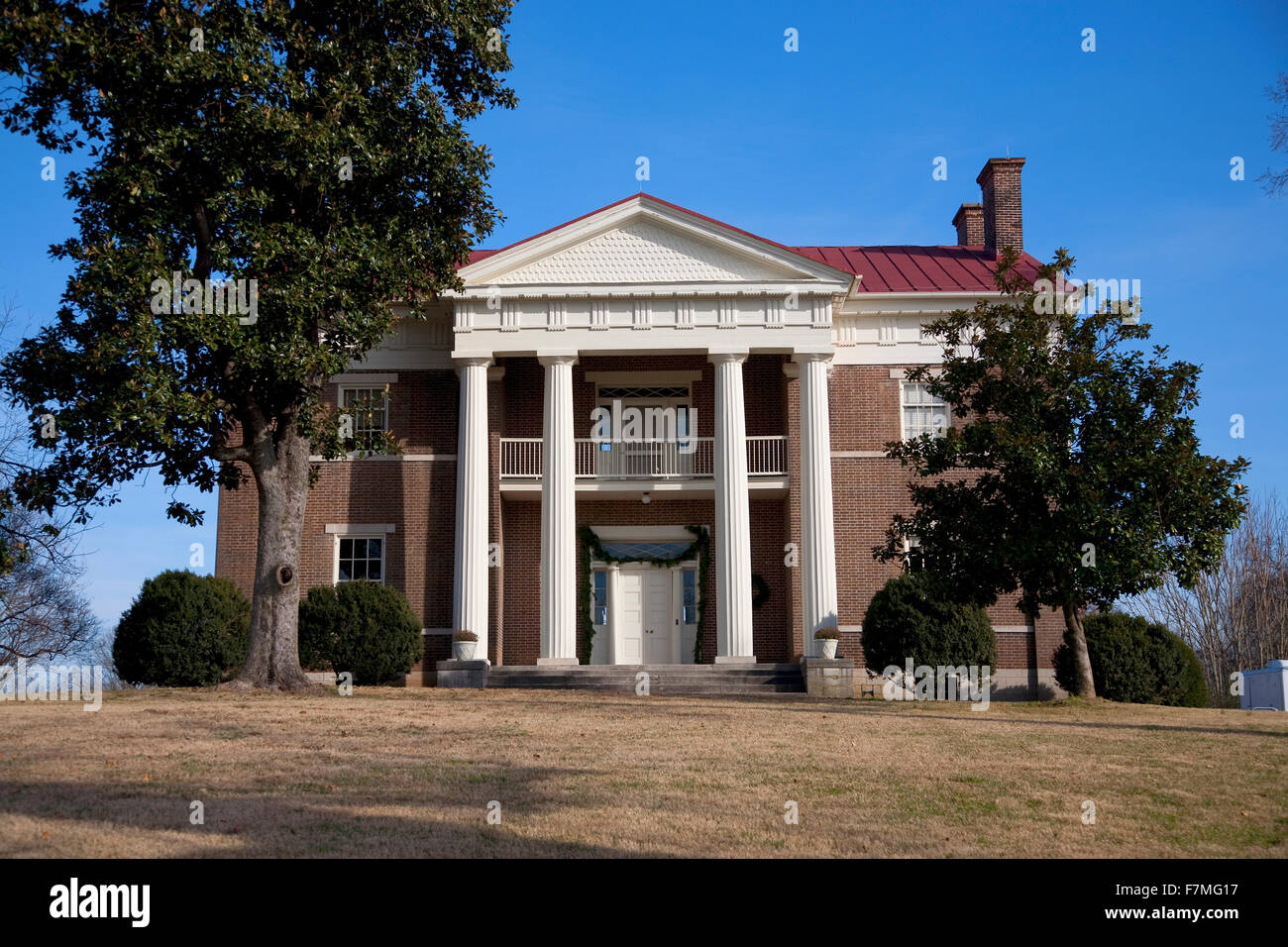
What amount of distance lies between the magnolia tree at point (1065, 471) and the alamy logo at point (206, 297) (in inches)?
417

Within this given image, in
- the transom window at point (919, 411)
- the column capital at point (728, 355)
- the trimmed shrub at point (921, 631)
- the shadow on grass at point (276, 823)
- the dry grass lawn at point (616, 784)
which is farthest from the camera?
the transom window at point (919, 411)

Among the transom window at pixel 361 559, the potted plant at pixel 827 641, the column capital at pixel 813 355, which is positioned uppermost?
the column capital at pixel 813 355

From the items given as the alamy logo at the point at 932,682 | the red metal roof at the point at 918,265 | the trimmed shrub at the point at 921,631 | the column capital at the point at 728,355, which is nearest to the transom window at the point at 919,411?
the red metal roof at the point at 918,265

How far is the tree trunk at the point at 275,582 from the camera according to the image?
18.0 m

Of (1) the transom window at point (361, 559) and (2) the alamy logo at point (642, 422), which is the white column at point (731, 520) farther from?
(1) the transom window at point (361, 559)

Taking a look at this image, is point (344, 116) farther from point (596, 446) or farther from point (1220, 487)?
point (1220, 487)

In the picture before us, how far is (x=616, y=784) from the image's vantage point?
9.61 meters

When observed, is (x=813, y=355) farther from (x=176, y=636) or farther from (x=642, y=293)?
(x=176, y=636)

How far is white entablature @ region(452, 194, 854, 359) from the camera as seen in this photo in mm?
24453

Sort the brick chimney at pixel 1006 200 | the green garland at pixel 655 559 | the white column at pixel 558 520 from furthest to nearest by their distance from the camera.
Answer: the brick chimney at pixel 1006 200 < the green garland at pixel 655 559 < the white column at pixel 558 520
